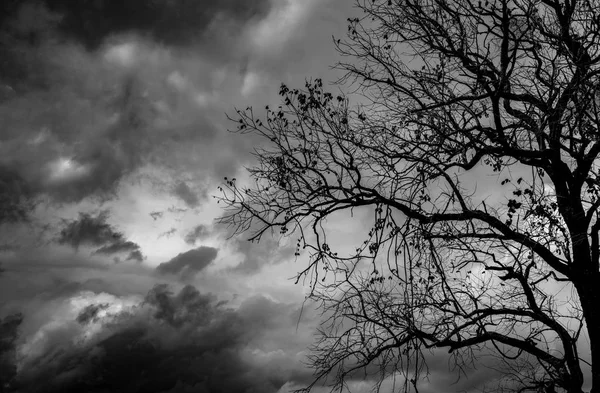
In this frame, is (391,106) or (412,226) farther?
(391,106)

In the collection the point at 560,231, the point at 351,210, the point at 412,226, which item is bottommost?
the point at 412,226

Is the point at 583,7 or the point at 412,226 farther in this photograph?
the point at 583,7

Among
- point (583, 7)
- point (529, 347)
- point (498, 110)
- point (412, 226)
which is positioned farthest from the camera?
point (529, 347)

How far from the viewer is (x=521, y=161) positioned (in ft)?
24.3

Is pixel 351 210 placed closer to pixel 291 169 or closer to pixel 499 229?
pixel 291 169

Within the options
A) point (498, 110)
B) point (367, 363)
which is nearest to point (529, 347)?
point (367, 363)

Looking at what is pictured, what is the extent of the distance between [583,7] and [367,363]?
5.63 metres

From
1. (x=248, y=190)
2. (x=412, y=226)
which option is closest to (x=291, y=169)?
(x=248, y=190)

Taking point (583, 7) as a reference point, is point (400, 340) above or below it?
below

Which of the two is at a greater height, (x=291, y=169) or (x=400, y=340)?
(x=291, y=169)

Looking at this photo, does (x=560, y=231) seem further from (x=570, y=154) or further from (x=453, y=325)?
(x=453, y=325)

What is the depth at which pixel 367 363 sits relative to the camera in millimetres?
7570

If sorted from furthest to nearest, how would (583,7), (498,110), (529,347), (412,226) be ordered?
(529,347)
(498,110)
(583,7)
(412,226)

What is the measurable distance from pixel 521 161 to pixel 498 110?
36.4 inches
